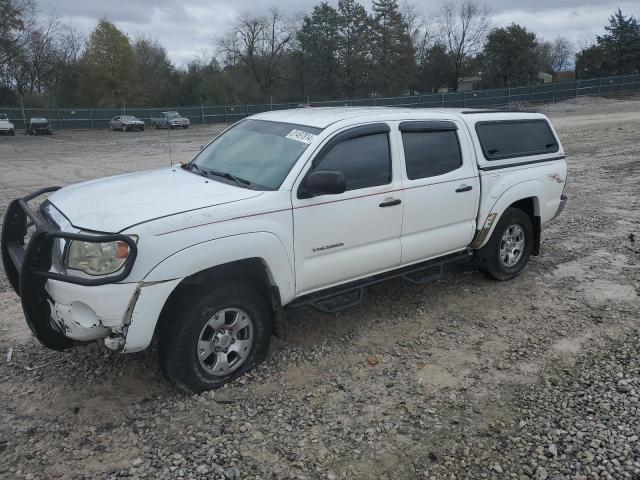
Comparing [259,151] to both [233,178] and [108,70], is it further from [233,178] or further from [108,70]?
[108,70]

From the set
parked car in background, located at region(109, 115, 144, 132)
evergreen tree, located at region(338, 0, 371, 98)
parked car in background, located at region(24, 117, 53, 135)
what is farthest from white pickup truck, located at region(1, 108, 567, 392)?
evergreen tree, located at region(338, 0, 371, 98)

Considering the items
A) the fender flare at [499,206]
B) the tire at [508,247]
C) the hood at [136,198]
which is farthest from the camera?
the tire at [508,247]

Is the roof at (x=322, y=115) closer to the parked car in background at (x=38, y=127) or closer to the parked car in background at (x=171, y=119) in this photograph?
the parked car in background at (x=171, y=119)

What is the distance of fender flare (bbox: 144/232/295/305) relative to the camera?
3.31 meters

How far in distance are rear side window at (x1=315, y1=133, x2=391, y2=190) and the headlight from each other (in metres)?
1.57

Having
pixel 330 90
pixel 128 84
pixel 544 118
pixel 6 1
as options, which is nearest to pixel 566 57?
pixel 330 90

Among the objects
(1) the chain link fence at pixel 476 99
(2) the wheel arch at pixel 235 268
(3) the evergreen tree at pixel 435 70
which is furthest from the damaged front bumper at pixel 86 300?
(3) the evergreen tree at pixel 435 70

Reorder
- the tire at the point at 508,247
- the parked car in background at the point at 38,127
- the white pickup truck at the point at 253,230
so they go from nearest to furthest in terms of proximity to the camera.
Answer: the white pickup truck at the point at 253,230 < the tire at the point at 508,247 < the parked car in background at the point at 38,127

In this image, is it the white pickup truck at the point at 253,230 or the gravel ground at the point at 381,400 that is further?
the white pickup truck at the point at 253,230

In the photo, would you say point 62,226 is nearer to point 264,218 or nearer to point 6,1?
point 264,218

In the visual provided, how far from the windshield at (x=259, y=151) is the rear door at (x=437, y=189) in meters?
0.99

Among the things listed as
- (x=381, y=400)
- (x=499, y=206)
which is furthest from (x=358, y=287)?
(x=499, y=206)

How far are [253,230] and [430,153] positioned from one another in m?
2.03

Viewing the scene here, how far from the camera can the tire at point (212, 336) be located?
138 inches
